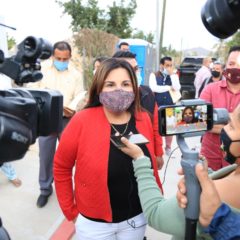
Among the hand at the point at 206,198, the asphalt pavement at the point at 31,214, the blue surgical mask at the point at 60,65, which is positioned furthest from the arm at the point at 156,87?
the hand at the point at 206,198

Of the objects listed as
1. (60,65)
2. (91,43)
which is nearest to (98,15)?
(91,43)

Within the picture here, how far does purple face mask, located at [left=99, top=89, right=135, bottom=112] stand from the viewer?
178 cm

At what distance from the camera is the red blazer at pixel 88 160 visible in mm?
1706

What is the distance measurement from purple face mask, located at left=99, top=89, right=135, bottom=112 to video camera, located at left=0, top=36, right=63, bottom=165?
0.56 meters

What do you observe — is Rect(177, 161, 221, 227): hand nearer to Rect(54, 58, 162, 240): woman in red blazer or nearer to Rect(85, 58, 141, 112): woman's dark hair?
Rect(54, 58, 162, 240): woman in red blazer

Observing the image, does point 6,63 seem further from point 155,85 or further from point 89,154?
point 155,85

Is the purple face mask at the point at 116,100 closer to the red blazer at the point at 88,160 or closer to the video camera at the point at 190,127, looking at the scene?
the red blazer at the point at 88,160

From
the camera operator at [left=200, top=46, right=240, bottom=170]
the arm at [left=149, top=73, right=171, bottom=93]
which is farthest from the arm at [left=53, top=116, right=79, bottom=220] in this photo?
the arm at [left=149, top=73, right=171, bottom=93]

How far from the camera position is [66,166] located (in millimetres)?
1826

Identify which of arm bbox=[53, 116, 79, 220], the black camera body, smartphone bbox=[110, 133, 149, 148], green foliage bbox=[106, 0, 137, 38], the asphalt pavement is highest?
green foliage bbox=[106, 0, 137, 38]

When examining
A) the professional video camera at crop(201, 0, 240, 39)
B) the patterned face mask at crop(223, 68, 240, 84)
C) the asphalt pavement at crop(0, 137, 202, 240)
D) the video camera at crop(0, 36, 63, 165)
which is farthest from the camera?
the asphalt pavement at crop(0, 137, 202, 240)

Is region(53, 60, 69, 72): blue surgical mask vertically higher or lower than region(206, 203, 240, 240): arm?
higher

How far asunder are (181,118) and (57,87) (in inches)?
98.1

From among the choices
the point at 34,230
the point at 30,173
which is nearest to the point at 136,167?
the point at 34,230
